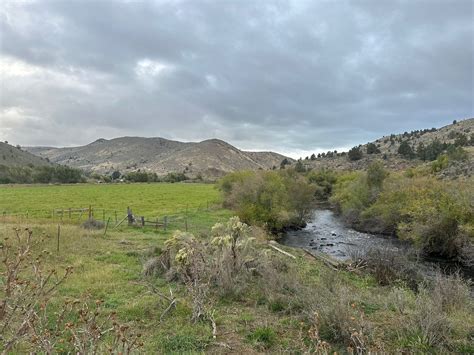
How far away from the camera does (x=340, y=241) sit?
2761cm

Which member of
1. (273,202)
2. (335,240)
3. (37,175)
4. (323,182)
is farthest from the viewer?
(37,175)

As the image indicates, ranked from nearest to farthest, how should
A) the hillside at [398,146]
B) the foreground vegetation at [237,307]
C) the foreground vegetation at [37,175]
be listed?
the foreground vegetation at [237,307]
the hillside at [398,146]
the foreground vegetation at [37,175]

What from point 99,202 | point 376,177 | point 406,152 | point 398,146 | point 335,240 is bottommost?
point 335,240

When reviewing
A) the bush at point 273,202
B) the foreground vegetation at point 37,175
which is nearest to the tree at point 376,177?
the bush at point 273,202

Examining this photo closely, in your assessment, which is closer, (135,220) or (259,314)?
(259,314)

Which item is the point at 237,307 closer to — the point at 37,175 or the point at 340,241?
the point at 340,241

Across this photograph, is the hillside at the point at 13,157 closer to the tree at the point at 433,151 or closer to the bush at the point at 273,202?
the bush at the point at 273,202

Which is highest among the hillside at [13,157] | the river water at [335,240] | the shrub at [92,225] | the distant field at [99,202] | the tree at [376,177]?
the hillside at [13,157]

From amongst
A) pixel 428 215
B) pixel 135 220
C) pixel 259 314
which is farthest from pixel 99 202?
pixel 259 314

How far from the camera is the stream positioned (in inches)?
826

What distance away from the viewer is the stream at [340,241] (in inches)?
826

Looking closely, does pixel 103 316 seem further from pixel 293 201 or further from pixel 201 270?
pixel 293 201

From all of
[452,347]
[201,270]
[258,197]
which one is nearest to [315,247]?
[258,197]

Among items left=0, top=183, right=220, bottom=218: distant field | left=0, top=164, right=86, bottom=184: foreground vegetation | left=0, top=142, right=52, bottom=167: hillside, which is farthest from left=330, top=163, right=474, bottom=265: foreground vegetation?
left=0, top=142, right=52, bottom=167: hillside
